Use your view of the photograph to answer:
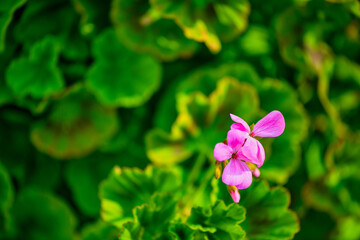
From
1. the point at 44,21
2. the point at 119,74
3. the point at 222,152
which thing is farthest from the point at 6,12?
the point at 222,152

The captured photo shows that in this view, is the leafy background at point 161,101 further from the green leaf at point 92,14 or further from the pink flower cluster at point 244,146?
the pink flower cluster at point 244,146

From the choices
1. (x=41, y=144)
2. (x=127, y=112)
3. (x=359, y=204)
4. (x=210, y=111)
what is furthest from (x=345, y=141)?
(x=41, y=144)

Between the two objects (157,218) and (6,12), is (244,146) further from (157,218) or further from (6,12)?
(6,12)

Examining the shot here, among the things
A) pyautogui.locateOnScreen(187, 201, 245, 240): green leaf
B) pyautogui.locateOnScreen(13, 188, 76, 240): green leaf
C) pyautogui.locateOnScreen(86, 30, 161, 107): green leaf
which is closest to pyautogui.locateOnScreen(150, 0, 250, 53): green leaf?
pyautogui.locateOnScreen(86, 30, 161, 107): green leaf

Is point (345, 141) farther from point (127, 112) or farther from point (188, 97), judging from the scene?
point (127, 112)

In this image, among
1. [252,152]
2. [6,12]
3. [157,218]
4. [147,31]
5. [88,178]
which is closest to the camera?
[252,152]

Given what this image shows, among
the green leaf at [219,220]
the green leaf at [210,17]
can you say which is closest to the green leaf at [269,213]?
the green leaf at [219,220]

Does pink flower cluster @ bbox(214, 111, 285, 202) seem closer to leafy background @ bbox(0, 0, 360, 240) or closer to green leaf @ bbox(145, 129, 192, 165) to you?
leafy background @ bbox(0, 0, 360, 240)
